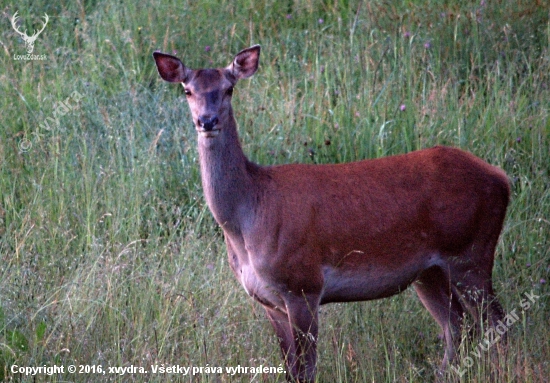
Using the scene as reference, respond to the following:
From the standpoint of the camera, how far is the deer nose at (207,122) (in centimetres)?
502

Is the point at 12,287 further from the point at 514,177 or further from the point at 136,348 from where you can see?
the point at 514,177

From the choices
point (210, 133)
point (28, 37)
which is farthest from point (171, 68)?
point (28, 37)

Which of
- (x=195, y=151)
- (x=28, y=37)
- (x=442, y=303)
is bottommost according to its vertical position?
(x=442, y=303)

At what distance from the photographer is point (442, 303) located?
18.8 feet

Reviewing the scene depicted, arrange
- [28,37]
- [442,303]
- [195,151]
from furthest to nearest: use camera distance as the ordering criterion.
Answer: [28,37] → [195,151] → [442,303]

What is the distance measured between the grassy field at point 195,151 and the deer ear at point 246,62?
1.27 metres

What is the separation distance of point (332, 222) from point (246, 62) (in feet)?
3.75

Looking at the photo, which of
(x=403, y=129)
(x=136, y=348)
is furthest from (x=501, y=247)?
(x=136, y=348)

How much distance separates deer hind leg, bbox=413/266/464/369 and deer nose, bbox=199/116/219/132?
1642 mm

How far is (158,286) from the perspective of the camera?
5.85 meters

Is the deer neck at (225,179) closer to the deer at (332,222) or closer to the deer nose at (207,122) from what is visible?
the deer at (332,222)

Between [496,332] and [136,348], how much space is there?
2.11 meters

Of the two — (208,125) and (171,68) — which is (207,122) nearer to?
(208,125)

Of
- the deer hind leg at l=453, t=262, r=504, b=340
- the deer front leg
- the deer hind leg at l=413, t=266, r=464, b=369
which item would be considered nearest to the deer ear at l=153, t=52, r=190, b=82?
the deer front leg
